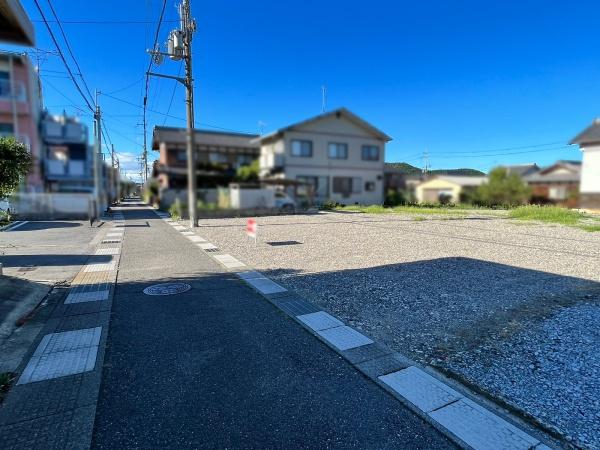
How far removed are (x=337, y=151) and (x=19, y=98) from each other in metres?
5.52

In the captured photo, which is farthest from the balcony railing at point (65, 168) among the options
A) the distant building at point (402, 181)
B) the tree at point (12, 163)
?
the distant building at point (402, 181)

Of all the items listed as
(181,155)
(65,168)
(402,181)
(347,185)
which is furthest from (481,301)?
(65,168)

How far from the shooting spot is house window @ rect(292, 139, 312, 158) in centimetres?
669

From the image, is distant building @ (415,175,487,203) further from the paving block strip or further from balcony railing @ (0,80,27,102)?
balcony railing @ (0,80,27,102)

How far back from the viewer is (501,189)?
4602 mm

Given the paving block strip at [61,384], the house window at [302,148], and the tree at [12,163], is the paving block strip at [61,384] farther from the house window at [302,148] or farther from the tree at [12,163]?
the house window at [302,148]

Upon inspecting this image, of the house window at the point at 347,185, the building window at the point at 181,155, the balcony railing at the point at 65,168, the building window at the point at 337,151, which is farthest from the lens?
the building window at the point at 337,151

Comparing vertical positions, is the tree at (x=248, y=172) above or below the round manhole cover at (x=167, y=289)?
above

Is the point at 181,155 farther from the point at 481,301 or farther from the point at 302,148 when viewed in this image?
the point at 481,301

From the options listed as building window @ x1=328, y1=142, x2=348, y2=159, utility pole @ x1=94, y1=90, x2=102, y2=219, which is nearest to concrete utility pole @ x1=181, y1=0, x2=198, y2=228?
utility pole @ x1=94, y1=90, x2=102, y2=219

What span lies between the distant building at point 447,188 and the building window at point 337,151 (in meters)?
2.31

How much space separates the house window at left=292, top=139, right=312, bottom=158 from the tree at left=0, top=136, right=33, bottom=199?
431 centimetres

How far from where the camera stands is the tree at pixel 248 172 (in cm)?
545

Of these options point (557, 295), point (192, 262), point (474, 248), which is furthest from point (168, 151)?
point (474, 248)
